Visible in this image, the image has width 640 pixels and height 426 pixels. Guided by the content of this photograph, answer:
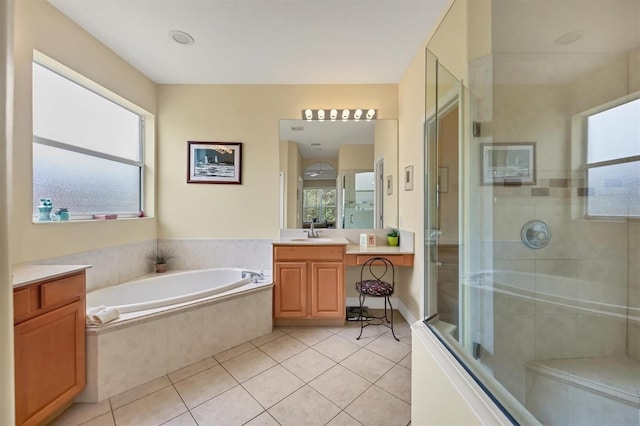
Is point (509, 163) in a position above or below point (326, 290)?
above

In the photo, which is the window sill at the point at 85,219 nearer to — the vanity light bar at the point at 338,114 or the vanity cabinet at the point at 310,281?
the vanity cabinet at the point at 310,281

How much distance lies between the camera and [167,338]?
193cm

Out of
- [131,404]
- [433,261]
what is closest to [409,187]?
[433,261]

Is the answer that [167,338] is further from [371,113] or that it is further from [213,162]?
[371,113]

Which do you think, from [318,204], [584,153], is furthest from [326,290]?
[584,153]

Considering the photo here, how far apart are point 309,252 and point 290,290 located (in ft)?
1.45

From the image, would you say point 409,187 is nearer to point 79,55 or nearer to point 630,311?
point 630,311

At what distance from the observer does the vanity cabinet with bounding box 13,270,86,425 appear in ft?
4.15

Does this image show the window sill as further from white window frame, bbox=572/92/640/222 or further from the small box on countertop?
white window frame, bbox=572/92/640/222

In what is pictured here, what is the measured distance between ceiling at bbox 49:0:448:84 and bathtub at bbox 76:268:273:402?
7.30 feet

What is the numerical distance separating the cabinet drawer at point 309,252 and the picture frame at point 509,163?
4.83 feet

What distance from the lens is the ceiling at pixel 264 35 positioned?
1.89 metres

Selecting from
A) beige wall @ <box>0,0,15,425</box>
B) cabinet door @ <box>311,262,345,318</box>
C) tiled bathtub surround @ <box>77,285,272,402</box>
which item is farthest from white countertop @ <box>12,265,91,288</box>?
cabinet door @ <box>311,262,345,318</box>

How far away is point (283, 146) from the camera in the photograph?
10.4 ft
